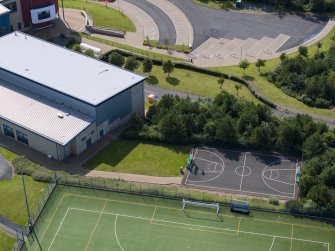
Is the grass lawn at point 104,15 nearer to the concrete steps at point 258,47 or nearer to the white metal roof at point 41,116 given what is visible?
the concrete steps at point 258,47

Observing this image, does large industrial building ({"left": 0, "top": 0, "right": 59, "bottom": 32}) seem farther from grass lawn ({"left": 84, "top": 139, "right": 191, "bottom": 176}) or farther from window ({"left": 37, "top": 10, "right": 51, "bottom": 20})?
grass lawn ({"left": 84, "top": 139, "right": 191, "bottom": 176})

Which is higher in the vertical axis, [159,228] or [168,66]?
[168,66]

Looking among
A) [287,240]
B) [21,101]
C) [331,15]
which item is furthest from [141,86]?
[331,15]

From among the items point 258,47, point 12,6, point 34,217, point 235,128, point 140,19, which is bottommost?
point 34,217

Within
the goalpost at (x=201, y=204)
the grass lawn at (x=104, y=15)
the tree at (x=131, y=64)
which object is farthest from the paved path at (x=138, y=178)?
the grass lawn at (x=104, y=15)

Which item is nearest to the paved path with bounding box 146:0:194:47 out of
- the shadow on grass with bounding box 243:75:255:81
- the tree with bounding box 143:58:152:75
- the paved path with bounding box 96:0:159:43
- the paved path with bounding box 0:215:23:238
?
the paved path with bounding box 96:0:159:43

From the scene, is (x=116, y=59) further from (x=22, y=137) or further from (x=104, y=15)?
(x=22, y=137)

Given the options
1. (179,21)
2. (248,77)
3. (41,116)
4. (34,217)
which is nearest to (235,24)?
(179,21)
